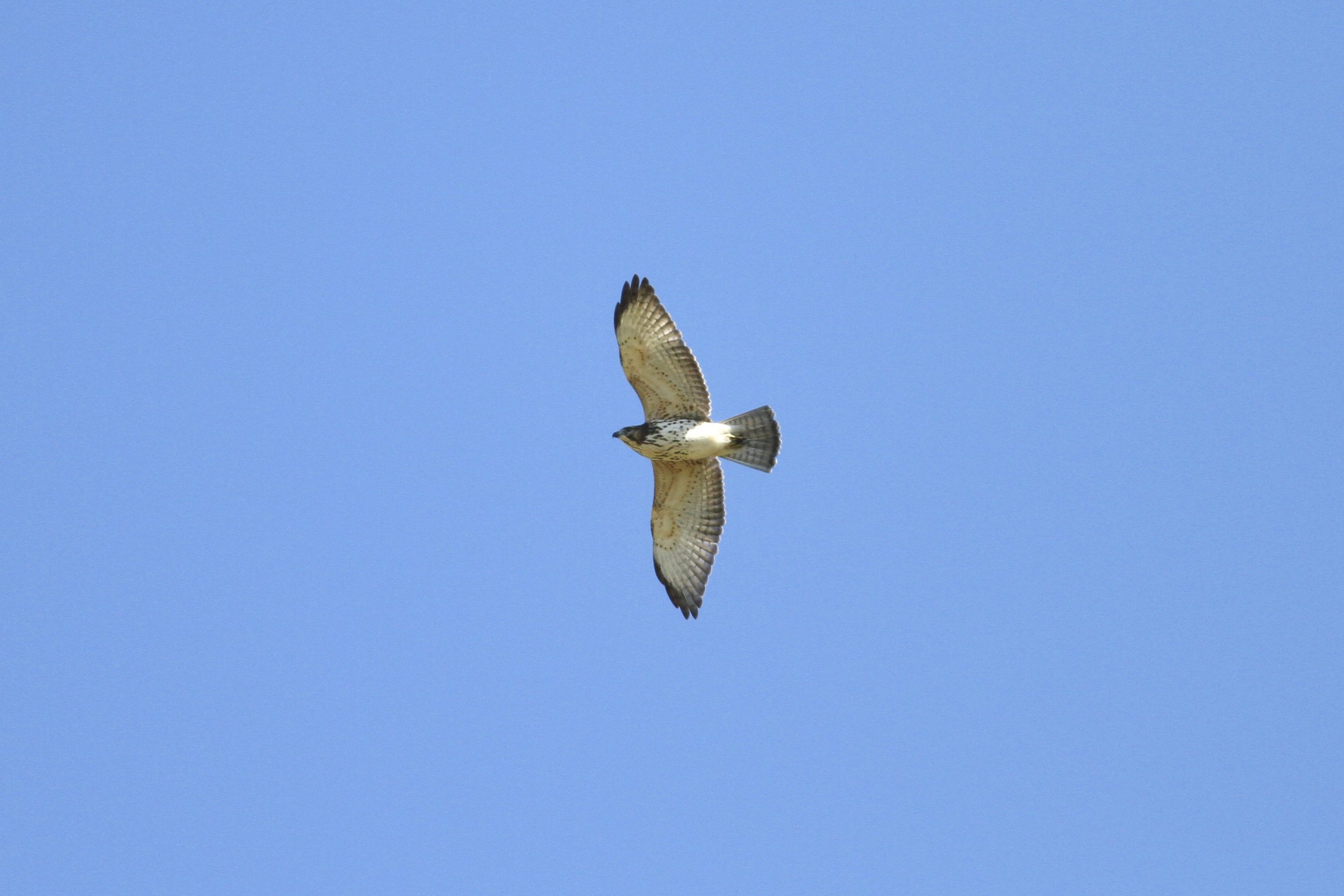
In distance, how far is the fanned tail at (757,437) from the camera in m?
13.0

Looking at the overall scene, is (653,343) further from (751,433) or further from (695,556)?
(695,556)

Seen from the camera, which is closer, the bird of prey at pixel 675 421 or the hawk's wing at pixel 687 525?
the bird of prey at pixel 675 421

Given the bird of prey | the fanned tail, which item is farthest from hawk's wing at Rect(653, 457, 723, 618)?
the fanned tail

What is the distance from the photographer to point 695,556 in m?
14.2

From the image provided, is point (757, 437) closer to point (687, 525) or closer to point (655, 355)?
point (655, 355)

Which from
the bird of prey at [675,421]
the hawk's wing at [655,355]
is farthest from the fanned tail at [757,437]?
the hawk's wing at [655,355]

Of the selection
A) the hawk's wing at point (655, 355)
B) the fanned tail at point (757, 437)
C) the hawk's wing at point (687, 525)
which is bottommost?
the hawk's wing at point (687, 525)

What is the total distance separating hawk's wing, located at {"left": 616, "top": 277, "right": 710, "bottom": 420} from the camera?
12.9m

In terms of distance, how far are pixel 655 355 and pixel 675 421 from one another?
2.11 ft

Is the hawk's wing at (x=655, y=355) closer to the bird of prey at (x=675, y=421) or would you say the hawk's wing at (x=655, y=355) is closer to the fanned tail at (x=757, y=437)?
the bird of prey at (x=675, y=421)

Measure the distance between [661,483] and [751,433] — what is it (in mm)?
1168

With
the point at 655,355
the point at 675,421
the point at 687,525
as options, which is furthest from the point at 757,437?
Answer: the point at 687,525

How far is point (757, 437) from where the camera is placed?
13.1 metres

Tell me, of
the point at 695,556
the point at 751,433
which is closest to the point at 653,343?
the point at 751,433
